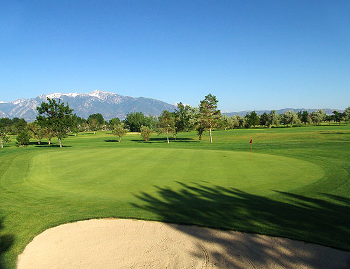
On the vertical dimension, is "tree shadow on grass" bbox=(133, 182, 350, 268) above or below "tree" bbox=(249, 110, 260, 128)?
below

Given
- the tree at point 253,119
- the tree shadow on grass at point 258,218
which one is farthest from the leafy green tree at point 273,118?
the tree shadow on grass at point 258,218

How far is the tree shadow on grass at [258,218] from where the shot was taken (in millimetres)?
6328

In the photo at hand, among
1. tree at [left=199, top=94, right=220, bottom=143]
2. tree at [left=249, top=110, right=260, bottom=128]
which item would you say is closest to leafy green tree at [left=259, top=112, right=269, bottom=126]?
tree at [left=249, top=110, right=260, bottom=128]

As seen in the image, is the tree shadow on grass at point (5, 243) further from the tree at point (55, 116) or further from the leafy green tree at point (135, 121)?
the leafy green tree at point (135, 121)

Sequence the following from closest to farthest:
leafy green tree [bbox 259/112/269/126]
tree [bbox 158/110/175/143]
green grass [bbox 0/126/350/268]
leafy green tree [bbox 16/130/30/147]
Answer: green grass [bbox 0/126/350/268] < leafy green tree [bbox 16/130/30/147] < tree [bbox 158/110/175/143] < leafy green tree [bbox 259/112/269/126]

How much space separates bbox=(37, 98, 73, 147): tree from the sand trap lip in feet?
131

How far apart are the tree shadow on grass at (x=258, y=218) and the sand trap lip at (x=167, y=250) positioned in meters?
0.03

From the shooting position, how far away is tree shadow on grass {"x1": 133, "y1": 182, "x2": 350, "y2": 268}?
6.33 m

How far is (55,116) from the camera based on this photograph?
44188 millimetres

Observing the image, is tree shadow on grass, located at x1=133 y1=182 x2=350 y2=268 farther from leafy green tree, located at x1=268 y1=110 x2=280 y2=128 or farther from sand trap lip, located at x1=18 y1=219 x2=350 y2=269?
leafy green tree, located at x1=268 y1=110 x2=280 y2=128

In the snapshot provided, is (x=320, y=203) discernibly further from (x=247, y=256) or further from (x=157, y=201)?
(x=157, y=201)

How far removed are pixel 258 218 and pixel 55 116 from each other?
4453 centimetres

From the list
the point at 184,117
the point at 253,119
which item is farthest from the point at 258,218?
the point at 253,119

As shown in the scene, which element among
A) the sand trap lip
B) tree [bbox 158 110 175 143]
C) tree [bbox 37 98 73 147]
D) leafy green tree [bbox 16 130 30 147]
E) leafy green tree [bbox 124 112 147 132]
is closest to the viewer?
the sand trap lip
